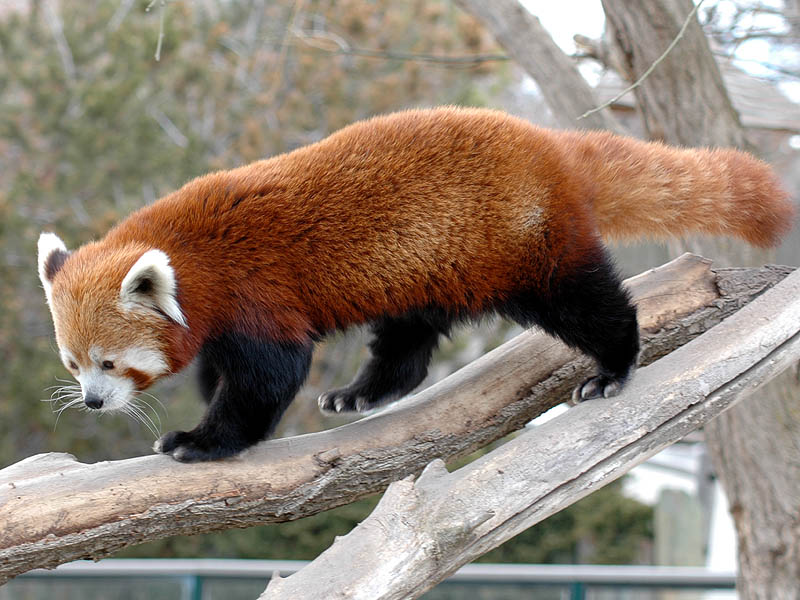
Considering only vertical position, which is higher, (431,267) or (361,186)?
(361,186)

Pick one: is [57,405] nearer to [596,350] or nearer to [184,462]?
[184,462]

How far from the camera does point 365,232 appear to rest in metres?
2.29

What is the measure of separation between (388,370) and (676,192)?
1.11m

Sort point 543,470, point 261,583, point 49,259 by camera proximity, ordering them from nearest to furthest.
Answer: point 543,470 → point 49,259 → point 261,583

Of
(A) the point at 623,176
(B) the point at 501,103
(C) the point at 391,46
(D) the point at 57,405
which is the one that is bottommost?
(D) the point at 57,405

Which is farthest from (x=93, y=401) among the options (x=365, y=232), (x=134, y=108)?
(x=134, y=108)

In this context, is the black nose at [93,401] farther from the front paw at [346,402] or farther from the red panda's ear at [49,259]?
the front paw at [346,402]

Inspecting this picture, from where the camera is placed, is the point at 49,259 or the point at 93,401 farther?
the point at 49,259

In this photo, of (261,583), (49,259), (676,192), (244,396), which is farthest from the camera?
(261,583)

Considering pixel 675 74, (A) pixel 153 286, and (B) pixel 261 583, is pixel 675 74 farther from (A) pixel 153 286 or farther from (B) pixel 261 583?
(B) pixel 261 583

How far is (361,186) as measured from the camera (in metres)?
2.29

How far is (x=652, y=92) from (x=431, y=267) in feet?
4.59

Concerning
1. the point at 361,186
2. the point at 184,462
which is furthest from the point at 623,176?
the point at 184,462

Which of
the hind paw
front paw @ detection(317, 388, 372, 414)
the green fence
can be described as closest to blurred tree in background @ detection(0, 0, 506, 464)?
the green fence
